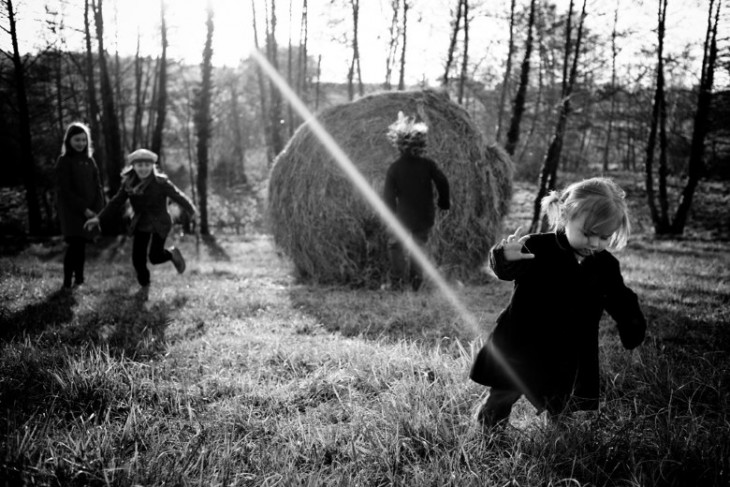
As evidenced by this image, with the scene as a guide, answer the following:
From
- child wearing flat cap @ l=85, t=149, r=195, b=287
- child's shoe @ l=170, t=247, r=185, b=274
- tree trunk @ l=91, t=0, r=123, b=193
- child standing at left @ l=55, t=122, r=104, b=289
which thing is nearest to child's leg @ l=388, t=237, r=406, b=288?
child wearing flat cap @ l=85, t=149, r=195, b=287

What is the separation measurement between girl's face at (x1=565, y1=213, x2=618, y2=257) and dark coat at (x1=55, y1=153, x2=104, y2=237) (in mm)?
5418

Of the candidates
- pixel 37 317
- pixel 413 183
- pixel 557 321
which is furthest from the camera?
pixel 413 183

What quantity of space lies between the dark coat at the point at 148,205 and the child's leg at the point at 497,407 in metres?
4.24

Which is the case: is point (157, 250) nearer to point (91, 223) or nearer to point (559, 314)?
point (91, 223)

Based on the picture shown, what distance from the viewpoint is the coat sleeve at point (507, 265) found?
75.8 inches

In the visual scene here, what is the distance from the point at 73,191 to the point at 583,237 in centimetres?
566

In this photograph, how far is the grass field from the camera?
174 centimetres

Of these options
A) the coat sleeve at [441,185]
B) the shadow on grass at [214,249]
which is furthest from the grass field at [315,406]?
the shadow on grass at [214,249]

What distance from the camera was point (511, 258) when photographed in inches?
74.6

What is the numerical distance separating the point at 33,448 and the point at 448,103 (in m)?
6.47

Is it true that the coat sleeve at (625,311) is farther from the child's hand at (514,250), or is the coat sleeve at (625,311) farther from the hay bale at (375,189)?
the hay bale at (375,189)

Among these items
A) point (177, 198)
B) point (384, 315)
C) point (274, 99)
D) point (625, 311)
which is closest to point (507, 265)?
point (625, 311)

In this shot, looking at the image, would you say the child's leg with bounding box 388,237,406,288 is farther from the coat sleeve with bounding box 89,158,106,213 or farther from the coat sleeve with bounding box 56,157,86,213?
the coat sleeve with bounding box 56,157,86,213

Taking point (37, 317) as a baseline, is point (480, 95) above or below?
above
